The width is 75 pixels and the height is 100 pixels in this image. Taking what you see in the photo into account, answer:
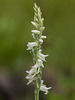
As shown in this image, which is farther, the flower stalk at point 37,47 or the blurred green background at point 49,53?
the blurred green background at point 49,53

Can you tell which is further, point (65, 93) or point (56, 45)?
point (56, 45)

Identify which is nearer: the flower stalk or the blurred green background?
the flower stalk

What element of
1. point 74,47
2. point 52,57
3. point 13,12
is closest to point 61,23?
point 13,12

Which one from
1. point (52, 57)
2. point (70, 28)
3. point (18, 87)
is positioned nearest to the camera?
point (18, 87)

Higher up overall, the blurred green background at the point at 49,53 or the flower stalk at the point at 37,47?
the blurred green background at the point at 49,53

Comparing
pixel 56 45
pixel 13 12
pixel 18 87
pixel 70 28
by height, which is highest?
pixel 13 12

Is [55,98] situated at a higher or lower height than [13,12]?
lower

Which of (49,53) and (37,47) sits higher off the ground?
(49,53)

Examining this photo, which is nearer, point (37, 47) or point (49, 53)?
point (37, 47)

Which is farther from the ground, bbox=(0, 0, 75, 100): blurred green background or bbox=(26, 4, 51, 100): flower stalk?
bbox=(0, 0, 75, 100): blurred green background

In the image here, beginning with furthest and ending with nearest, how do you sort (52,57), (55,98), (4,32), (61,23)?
(61,23) < (52,57) < (4,32) < (55,98)

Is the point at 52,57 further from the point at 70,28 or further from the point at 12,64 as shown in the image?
the point at 70,28
